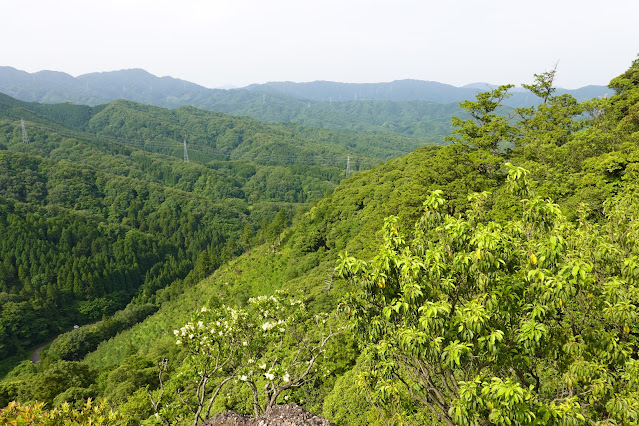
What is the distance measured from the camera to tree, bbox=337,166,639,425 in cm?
640

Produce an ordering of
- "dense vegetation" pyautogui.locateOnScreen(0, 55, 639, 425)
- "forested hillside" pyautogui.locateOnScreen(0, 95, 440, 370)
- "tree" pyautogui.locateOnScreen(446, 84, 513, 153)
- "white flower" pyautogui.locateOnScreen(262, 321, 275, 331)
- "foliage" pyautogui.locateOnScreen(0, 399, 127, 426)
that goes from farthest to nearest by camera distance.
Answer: "forested hillside" pyautogui.locateOnScreen(0, 95, 440, 370) < "tree" pyautogui.locateOnScreen(446, 84, 513, 153) < "white flower" pyautogui.locateOnScreen(262, 321, 275, 331) < "foliage" pyautogui.locateOnScreen(0, 399, 127, 426) < "dense vegetation" pyautogui.locateOnScreen(0, 55, 639, 425)

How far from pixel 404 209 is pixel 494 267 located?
2434 cm

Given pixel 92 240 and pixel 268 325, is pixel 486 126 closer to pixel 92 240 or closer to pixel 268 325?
pixel 268 325

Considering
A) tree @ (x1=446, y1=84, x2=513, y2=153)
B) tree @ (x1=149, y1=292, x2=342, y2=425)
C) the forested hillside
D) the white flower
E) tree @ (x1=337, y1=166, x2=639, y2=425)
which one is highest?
tree @ (x1=446, y1=84, x2=513, y2=153)

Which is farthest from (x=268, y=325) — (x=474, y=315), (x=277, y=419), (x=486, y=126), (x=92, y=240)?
(x=92, y=240)

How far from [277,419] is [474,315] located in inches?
373

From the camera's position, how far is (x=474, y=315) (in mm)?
6473

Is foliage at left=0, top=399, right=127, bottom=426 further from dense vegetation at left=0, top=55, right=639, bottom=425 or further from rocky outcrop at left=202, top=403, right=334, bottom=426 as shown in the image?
rocky outcrop at left=202, top=403, right=334, bottom=426

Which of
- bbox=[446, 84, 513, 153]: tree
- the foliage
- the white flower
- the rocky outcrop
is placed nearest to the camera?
the foliage

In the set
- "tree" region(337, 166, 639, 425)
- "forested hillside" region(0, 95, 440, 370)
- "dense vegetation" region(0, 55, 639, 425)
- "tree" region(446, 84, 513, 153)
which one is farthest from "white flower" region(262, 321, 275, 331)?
"forested hillside" region(0, 95, 440, 370)

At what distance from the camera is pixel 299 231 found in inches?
2525

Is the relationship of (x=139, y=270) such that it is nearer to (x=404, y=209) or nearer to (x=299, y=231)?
(x=299, y=231)

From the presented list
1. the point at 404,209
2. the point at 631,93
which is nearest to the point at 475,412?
the point at 404,209

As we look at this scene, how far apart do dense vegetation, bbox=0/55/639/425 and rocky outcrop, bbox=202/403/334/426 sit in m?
0.62
